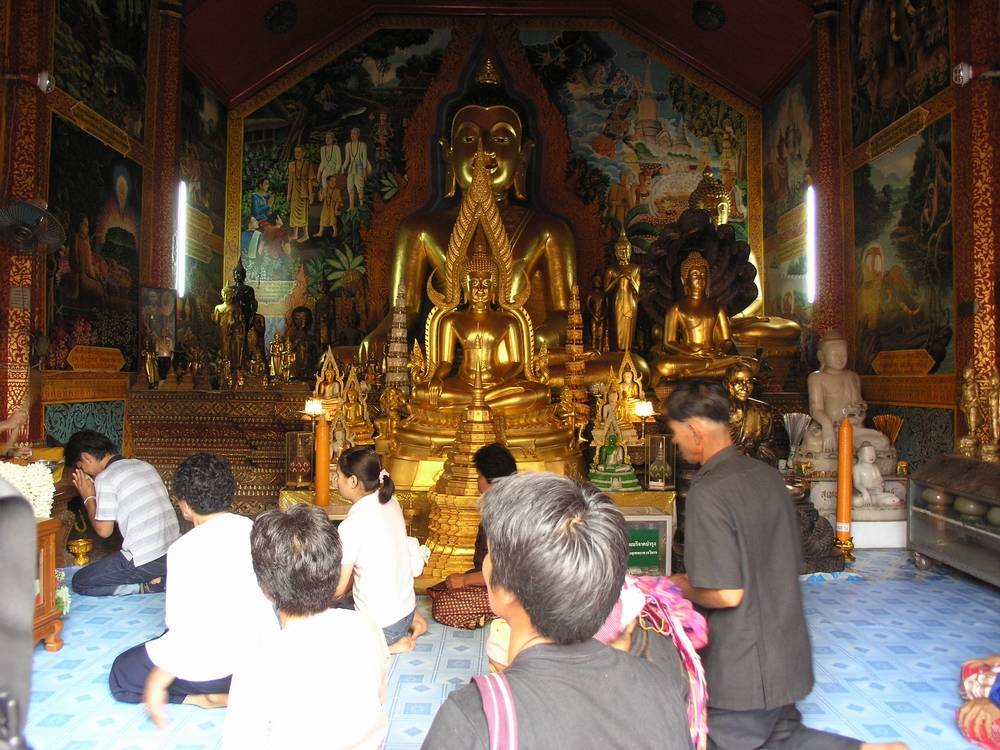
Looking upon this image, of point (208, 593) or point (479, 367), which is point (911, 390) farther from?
point (208, 593)

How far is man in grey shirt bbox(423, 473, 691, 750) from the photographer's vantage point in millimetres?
1007

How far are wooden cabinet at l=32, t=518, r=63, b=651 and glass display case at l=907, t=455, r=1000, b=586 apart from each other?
446 cm

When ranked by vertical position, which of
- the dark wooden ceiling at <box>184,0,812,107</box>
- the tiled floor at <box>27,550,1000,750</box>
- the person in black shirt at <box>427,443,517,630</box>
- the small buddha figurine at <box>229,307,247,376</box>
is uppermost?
the dark wooden ceiling at <box>184,0,812,107</box>

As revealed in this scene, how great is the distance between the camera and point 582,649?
1078mm

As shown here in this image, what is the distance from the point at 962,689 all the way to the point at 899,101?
5.42m

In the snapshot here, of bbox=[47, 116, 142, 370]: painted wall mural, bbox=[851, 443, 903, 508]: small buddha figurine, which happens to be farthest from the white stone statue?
bbox=[47, 116, 142, 370]: painted wall mural

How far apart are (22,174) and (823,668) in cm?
556

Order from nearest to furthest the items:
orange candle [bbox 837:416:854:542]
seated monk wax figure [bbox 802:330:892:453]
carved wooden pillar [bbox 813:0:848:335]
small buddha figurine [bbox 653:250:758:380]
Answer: orange candle [bbox 837:416:854:542] → seated monk wax figure [bbox 802:330:892:453] → small buddha figurine [bbox 653:250:758:380] → carved wooden pillar [bbox 813:0:848:335]

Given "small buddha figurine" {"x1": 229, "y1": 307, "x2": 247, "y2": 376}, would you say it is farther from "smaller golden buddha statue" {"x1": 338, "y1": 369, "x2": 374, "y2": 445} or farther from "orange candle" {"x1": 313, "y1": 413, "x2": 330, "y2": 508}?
"orange candle" {"x1": 313, "y1": 413, "x2": 330, "y2": 508}

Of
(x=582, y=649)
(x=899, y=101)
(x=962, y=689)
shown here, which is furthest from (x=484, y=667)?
(x=899, y=101)

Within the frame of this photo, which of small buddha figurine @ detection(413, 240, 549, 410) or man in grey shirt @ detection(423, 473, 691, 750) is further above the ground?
small buddha figurine @ detection(413, 240, 549, 410)

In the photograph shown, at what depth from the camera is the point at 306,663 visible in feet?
5.30

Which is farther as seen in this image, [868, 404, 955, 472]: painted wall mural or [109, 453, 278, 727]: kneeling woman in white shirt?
[868, 404, 955, 472]: painted wall mural

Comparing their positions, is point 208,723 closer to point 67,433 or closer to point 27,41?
point 67,433
